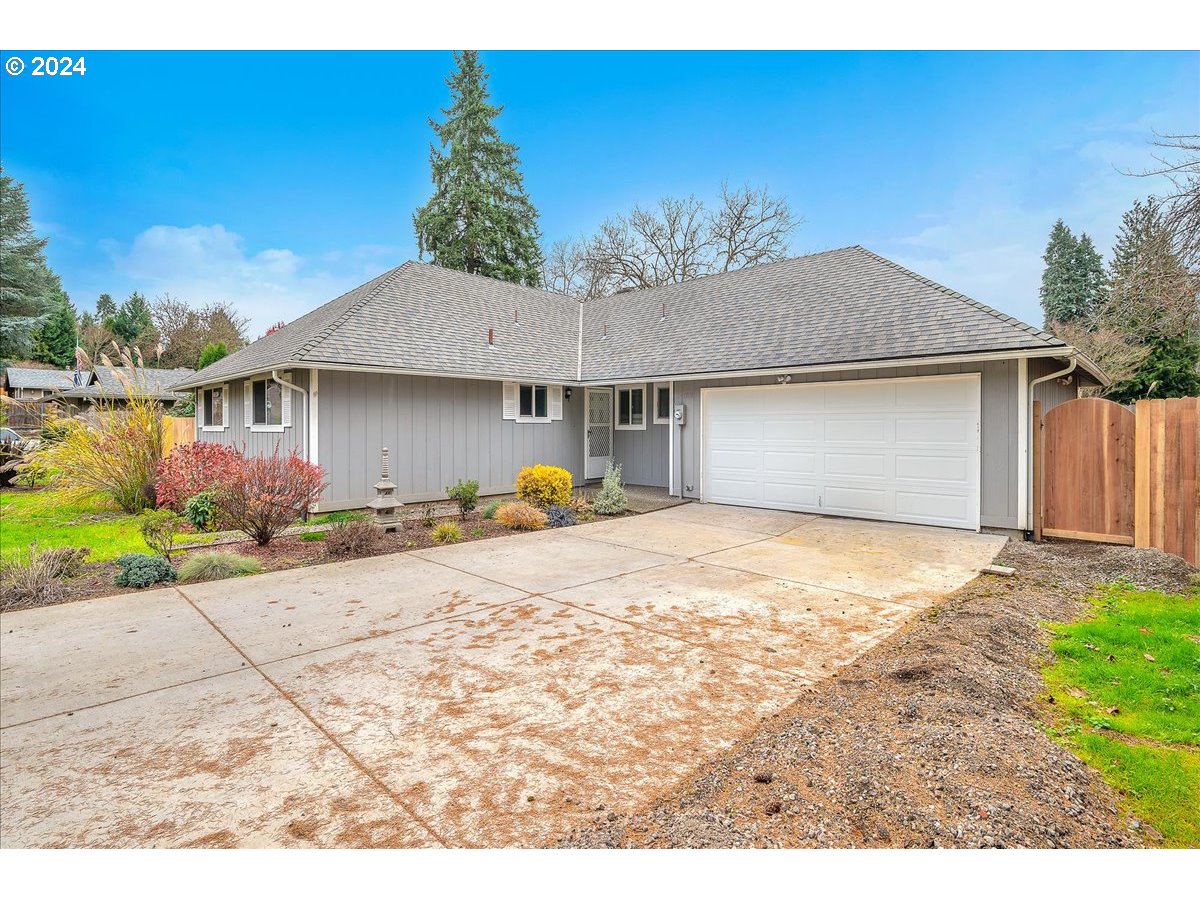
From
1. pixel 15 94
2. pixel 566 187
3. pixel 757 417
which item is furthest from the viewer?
pixel 566 187

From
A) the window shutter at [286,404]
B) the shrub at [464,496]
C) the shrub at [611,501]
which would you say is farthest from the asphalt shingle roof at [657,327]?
the shrub at [611,501]

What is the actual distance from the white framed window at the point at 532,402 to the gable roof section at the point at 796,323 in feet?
3.16

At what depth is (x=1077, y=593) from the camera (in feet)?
17.5

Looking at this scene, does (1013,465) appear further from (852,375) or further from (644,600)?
(644,600)

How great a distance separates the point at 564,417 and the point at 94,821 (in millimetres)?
11420

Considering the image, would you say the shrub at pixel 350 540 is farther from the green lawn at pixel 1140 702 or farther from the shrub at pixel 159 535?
the green lawn at pixel 1140 702

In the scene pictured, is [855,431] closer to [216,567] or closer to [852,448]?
[852,448]

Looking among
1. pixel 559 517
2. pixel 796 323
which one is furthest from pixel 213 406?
pixel 796 323

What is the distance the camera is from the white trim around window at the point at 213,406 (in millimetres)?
13938

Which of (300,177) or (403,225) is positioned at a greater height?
(403,225)

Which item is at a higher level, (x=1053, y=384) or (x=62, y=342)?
(x=62, y=342)

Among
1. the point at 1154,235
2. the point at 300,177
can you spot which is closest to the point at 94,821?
the point at 300,177

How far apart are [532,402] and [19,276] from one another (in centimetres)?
2209

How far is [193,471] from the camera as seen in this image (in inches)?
336
